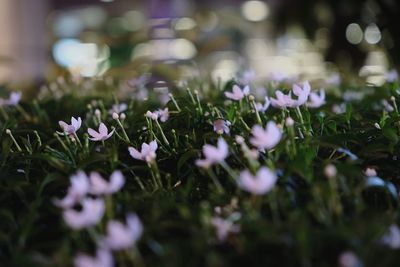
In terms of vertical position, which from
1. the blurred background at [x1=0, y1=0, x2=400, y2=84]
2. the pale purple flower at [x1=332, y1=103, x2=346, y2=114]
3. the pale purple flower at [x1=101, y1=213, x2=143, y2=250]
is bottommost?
the blurred background at [x1=0, y1=0, x2=400, y2=84]

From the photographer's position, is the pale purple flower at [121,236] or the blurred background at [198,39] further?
the blurred background at [198,39]

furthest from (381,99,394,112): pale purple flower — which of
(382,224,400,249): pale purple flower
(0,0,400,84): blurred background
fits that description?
(382,224,400,249): pale purple flower

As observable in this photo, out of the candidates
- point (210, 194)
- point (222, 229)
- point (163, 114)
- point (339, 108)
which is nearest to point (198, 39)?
point (339, 108)

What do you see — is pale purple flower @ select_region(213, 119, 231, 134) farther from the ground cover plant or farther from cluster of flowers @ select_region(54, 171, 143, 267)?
cluster of flowers @ select_region(54, 171, 143, 267)

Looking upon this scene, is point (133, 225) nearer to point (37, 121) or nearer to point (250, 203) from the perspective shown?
point (250, 203)

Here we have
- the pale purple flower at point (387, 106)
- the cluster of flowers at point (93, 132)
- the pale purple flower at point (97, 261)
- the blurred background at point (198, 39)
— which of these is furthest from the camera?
the blurred background at point (198, 39)

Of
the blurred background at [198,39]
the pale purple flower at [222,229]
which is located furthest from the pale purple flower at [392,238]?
the blurred background at [198,39]

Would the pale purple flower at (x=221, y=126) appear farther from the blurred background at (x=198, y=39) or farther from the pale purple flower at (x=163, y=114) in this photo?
the blurred background at (x=198, y=39)
